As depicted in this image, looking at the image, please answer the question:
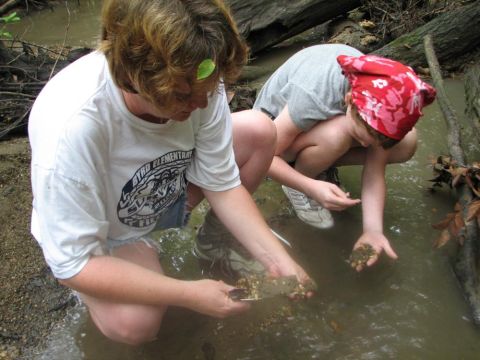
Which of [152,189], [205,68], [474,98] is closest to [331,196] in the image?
[152,189]

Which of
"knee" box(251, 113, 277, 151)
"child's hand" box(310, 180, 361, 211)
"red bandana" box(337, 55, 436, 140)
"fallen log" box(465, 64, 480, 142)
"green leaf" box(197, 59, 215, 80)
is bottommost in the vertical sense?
"child's hand" box(310, 180, 361, 211)

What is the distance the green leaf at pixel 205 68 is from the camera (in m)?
1.07

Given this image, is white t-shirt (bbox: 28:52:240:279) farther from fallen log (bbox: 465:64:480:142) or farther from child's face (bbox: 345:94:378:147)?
fallen log (bbox: 465:64:480:142)

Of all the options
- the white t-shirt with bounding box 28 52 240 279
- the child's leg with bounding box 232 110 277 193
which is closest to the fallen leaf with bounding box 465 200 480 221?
the child's leg with bounding box 232 110 277 193

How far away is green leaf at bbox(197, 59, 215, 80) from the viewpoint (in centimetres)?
107

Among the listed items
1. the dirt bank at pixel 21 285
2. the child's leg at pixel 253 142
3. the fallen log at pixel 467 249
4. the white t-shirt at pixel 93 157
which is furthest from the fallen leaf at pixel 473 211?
the dirt bank at pixel 21 285

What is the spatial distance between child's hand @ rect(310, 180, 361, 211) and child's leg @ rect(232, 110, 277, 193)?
0.24 metres

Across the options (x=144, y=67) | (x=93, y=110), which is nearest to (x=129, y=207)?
(x=93, y=110)

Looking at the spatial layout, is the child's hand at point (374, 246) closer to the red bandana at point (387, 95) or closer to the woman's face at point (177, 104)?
the red bandana at point (387, 95)

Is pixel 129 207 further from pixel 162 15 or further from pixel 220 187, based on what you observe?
pixel 162 15

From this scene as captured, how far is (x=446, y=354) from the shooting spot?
171 centimetres

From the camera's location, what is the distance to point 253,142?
6.24 feet

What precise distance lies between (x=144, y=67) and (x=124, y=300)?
70cm

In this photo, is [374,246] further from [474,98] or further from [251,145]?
[474,98]
